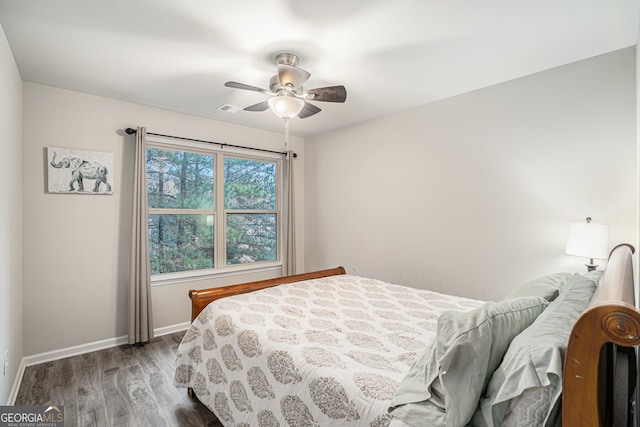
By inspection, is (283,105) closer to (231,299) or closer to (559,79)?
(231,299)

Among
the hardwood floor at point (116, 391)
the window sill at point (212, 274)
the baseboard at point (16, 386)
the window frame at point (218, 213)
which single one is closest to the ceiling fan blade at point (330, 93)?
the window frame at point (218, 213)

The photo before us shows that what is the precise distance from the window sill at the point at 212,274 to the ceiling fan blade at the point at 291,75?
2.54 m

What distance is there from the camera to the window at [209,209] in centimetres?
367

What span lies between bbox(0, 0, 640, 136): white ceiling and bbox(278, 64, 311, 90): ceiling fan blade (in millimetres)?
163

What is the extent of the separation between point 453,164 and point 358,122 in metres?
1.38

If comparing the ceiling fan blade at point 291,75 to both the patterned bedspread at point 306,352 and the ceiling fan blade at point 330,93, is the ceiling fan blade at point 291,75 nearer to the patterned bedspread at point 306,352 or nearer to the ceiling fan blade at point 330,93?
the ceiling fan blade at point 330,93

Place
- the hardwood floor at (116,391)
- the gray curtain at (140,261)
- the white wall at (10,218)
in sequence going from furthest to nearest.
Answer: the gray curtain at (140,261) → the hardwood floor at (116,391) → the white wall at (10,218)

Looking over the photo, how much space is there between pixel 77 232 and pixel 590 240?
423 centimetres

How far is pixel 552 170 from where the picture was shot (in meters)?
2.60

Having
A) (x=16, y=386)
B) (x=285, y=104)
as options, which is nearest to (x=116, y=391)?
(x=16, y=386)

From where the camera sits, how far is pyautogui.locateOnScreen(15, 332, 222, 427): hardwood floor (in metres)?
2.09

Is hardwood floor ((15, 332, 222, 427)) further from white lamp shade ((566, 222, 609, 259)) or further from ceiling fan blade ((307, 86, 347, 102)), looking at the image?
white lamp shade ((566, 222, 609, 259))

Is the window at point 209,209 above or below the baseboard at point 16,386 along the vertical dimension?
above

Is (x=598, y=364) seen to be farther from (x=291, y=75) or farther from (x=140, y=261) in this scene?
(x=140, y=261)
